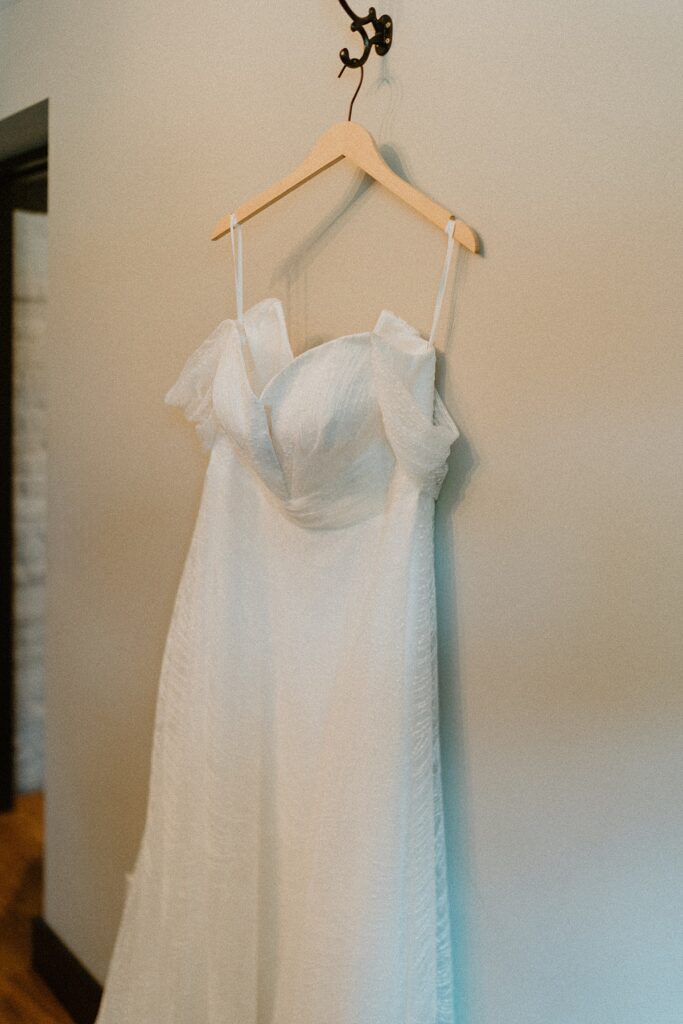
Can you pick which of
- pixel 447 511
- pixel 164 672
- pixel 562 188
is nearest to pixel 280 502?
pixel 447 511

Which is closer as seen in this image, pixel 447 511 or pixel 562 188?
pixel 562 188

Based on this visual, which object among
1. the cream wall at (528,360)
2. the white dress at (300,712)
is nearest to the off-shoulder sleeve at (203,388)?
the white dress at (300,712)

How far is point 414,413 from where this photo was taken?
44.2 inches

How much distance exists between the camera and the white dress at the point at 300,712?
1117 millimetres

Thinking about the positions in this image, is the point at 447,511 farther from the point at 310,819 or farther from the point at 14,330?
the point at 14,330

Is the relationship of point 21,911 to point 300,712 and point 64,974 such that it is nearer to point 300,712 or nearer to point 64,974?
point 64,974

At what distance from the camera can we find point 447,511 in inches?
46.9

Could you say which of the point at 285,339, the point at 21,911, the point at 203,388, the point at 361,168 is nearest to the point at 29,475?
the point at 21,911

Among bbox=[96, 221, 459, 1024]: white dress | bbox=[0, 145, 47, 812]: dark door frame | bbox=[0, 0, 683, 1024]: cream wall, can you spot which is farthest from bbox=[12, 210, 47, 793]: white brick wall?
bbox=[96, 221, 459, 1024]: white dress

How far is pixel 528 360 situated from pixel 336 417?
0.25 meters

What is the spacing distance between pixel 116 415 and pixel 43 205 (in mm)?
1463

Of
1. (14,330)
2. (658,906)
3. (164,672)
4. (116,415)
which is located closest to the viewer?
(658,906)

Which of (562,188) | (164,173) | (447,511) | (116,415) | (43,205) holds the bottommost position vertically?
(447,511)

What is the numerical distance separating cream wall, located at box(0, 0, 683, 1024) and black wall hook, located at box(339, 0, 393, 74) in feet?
0.06
